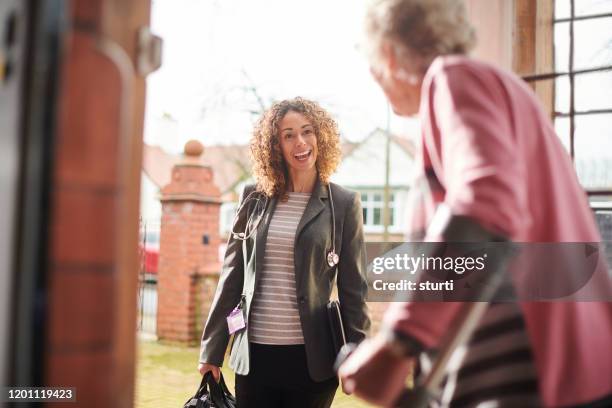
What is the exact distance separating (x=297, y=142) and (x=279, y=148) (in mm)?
110

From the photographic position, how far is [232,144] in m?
11.9

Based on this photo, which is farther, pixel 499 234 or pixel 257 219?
pixel 257 219

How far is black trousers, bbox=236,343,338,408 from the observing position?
91.4 inches

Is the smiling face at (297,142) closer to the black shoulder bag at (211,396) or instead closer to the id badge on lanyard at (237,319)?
the id badge on lanyard at (237,319)

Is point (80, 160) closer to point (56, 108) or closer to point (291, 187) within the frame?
point (56, 108)

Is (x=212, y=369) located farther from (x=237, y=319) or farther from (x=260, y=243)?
(x=260, y=243)

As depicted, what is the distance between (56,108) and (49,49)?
7 cm

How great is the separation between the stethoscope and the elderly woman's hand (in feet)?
5.10

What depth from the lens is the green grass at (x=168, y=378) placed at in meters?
5.36

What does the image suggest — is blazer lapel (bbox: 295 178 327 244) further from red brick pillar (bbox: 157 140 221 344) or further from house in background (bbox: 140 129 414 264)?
house in background (bbox: 140 129 414 264)

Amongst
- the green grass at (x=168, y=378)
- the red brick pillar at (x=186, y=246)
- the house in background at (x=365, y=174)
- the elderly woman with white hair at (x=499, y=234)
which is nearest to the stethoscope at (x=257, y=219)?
the elderly woman with white hair at (x=499, y=234)

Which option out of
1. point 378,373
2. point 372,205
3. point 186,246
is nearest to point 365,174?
point 372,205

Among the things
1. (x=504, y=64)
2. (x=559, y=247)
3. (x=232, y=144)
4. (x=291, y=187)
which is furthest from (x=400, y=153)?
(x=559, y=247)

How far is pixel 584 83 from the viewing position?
394 centimetres
